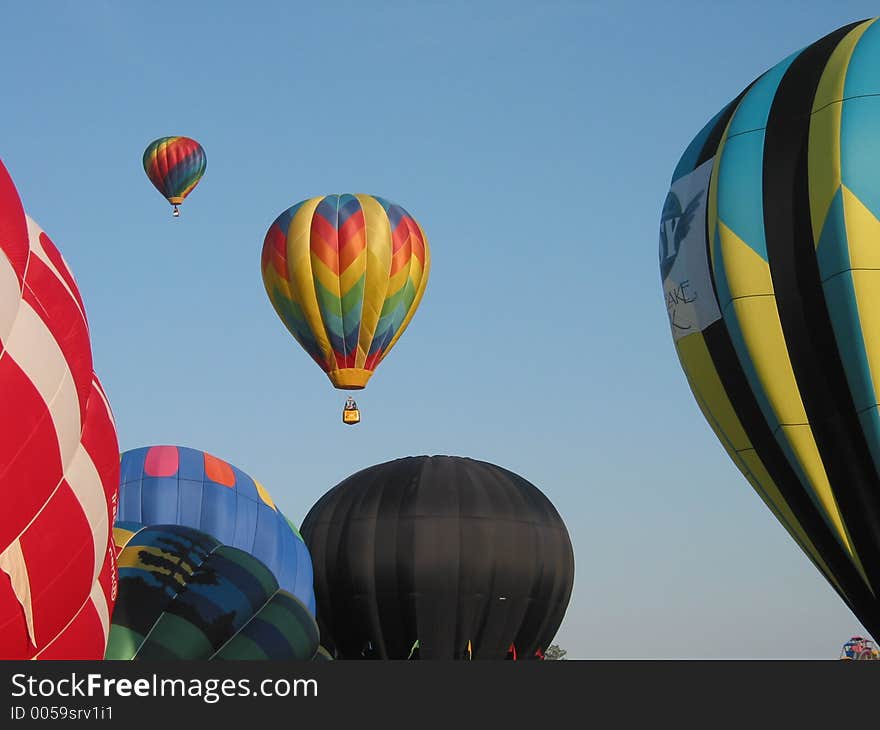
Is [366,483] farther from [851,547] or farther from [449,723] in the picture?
[449,723]

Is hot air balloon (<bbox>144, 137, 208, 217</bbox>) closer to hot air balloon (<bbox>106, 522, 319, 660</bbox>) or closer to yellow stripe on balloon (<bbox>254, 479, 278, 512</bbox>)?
yellow stripe on balloon (<bbox>254, 479, 278, 512</bbox>)

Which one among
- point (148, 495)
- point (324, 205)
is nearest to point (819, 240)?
point (148, 495)

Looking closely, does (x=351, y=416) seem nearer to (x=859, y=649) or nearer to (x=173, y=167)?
(x=173, y=167)

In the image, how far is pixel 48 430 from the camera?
7.52 meters

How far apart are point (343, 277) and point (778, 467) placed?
11262mm

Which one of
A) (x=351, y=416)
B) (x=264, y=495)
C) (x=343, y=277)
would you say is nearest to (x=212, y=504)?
(x=264, y=495)

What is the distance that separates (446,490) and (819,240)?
8348 mm

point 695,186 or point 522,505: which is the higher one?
point 695,186

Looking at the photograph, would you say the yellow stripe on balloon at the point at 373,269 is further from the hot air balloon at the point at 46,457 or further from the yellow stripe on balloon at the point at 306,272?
the hot air balloon at the point at 46,457

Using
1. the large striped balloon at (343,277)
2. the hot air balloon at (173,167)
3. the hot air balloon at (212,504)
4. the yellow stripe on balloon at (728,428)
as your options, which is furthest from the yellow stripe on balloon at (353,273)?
the yellow stripe on balloon at (728,428)

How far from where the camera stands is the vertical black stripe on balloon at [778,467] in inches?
504

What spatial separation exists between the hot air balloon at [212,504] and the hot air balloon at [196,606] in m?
4.87

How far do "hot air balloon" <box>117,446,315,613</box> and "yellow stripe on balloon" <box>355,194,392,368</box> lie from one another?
5.15 metres

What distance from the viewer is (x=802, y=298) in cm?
1291
